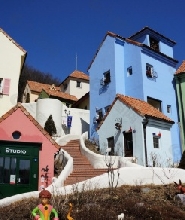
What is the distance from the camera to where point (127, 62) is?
2884 cm

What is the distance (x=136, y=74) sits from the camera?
1081 inches

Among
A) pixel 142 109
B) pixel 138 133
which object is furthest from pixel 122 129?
pixel 142 109

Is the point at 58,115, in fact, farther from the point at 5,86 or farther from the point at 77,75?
the point at 77,75

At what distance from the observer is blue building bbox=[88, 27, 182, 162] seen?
2733cm

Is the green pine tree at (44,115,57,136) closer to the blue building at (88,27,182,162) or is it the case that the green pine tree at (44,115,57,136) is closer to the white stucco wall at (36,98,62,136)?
the white stucco wall at (36,98,62,136)

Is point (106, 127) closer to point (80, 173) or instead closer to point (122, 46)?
point (80, 173)

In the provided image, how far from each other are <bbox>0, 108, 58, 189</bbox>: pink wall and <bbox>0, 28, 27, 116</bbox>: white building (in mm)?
6924

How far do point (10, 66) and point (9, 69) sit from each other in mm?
300

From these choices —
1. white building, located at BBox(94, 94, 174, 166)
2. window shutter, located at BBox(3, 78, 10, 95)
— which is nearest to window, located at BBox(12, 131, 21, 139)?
window shutter, located at BBox(3, 78, 10, 95)

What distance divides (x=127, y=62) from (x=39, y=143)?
13.9 meters

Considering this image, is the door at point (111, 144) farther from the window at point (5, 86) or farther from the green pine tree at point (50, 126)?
the window at point (5, 86)

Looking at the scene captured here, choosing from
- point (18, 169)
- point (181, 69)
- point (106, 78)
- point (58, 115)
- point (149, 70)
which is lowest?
point (18, 169)

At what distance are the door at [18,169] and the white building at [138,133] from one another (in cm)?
730

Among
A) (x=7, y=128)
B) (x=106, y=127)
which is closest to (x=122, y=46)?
(x=106, y=127)
